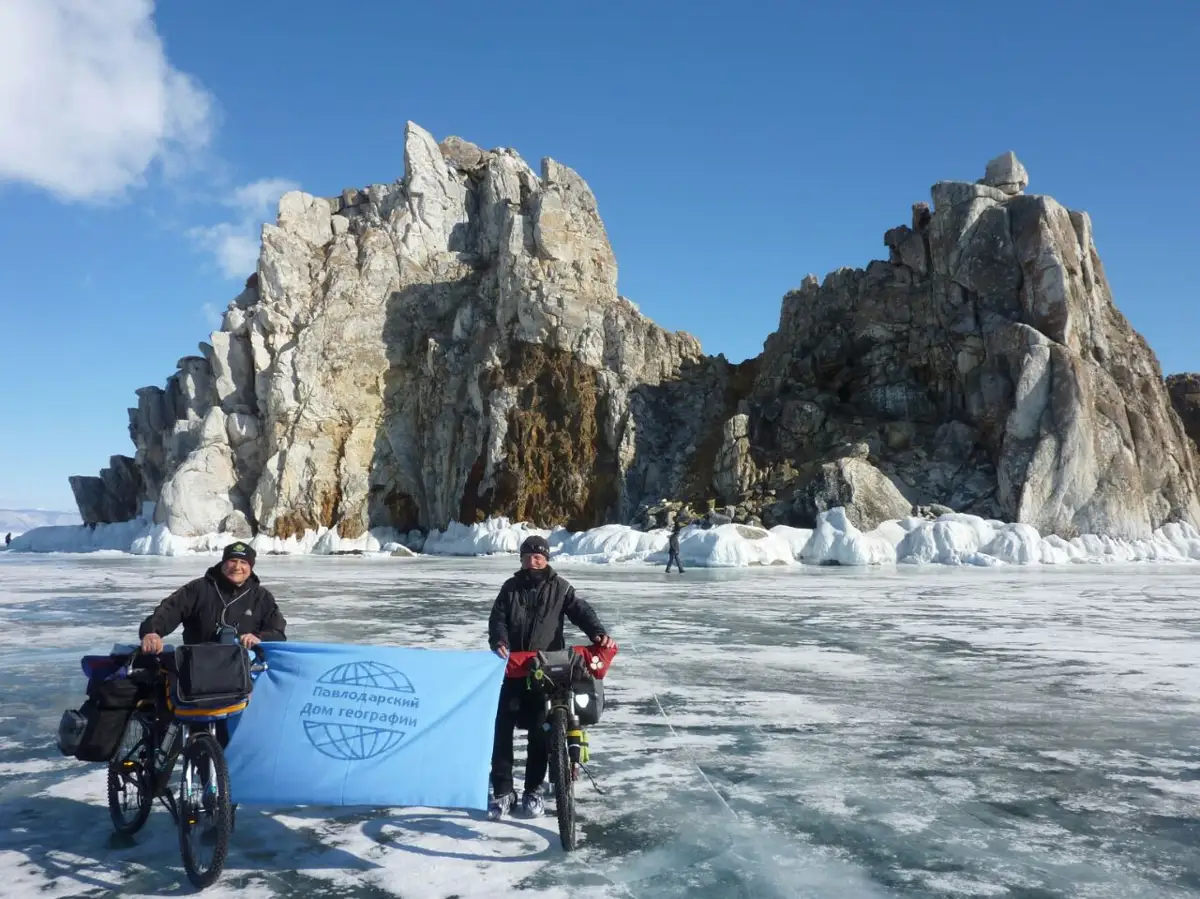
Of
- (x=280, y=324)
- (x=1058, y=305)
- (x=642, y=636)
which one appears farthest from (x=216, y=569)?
(x=280, y=324)

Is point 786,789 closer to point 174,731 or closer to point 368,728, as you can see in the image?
point 368,728

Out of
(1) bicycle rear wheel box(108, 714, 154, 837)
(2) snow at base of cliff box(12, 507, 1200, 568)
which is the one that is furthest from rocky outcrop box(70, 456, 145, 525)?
(1) bicycle rear wheel box(108, 714, 154, 837)

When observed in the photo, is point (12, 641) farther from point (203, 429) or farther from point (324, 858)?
point (203, 429)

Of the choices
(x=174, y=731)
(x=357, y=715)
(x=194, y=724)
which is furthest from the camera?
(x=357, y=715)

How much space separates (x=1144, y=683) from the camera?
392 inches

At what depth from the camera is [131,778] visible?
208 inches

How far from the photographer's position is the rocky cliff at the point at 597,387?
47.2 m

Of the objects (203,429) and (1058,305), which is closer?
(1058,305)

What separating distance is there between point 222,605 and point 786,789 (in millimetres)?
4204

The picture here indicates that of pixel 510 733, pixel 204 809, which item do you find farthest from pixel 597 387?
pixel 204 809

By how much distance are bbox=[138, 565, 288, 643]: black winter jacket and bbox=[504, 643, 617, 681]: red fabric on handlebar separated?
1528 mm

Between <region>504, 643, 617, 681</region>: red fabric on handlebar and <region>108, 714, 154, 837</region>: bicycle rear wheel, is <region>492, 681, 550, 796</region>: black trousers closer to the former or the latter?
<region>504, 643, 617, 681</region>: red fabric on handlebar

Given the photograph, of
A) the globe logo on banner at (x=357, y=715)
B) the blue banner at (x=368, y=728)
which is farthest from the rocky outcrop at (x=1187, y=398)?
the globe logo on banner at (x=357, y=715)

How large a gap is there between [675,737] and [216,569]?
4419 mm
